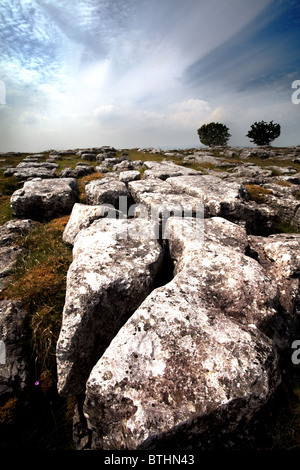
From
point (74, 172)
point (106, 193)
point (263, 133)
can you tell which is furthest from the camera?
point (263, 133)

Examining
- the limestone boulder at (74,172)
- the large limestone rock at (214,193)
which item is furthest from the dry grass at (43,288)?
the limestone boulder at (74,172)

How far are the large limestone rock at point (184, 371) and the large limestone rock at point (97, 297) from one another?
0.69m

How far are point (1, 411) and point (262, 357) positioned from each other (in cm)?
429

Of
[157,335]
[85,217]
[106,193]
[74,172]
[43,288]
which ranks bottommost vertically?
[43,288]

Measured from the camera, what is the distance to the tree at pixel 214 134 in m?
100

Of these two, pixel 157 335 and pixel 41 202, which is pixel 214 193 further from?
pixel 41 202

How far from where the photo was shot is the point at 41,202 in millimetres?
9648

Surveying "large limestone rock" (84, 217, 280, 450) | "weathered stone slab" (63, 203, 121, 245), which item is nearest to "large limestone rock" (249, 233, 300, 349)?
"large limestone rock" (84, 217, 280, 450)

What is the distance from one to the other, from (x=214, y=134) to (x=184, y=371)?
118m

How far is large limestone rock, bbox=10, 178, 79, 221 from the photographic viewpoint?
955 cm

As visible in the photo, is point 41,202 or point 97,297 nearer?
point 97,297

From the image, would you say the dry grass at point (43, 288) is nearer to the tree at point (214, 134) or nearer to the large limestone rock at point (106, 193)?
the large limestone rock at point (106, 193)

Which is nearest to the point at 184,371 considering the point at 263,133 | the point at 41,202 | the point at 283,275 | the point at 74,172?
the point at 283,275

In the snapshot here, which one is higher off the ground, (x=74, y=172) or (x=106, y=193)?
(x=74, y=172)
